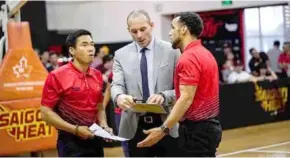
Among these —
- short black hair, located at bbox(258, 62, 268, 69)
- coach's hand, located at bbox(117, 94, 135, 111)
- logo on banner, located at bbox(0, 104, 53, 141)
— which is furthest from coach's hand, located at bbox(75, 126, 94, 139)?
short black hair, located at bbox(258, 62, 268, 69)

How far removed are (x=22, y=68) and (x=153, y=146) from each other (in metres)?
3.31

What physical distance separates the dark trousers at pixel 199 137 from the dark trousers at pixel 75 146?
0.86m

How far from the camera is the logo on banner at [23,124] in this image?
7.71m

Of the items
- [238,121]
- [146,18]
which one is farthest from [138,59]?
[238,121]

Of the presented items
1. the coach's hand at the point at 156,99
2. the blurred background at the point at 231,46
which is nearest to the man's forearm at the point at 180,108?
the coach's hand at the point at 156,99

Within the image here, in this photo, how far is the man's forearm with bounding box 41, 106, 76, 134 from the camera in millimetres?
4902

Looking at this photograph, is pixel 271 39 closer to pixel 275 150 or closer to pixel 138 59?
pixel 275 150

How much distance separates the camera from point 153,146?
5086 mm

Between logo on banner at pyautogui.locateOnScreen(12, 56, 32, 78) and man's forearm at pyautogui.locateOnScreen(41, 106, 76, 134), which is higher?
logo on banner at pyautogui.locateOnScreen(12, 56, 32, 78)

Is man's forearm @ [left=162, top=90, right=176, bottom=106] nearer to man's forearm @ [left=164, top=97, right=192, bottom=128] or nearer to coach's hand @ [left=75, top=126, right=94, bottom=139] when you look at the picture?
man's forearm @ [left=164, top=97, right=192, bottom=128]

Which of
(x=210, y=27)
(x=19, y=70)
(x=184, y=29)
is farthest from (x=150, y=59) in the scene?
(x=210, y=27)

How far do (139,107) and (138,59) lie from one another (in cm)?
52

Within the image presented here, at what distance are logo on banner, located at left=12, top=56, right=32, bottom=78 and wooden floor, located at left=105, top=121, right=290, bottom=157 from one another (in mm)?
2486

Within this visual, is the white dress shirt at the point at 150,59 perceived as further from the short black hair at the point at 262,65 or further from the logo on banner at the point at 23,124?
the short black hair at the point at 262,65
